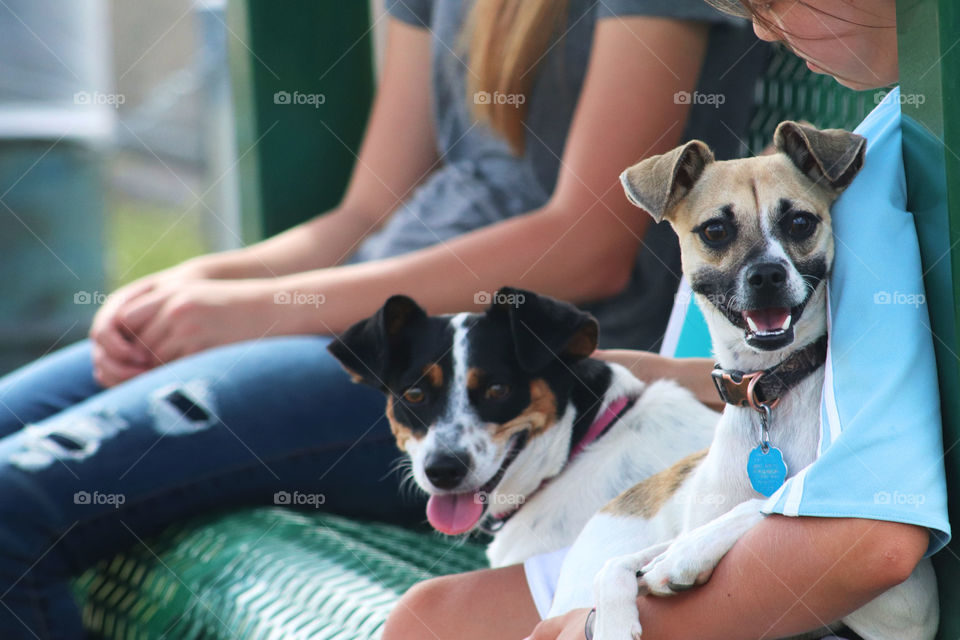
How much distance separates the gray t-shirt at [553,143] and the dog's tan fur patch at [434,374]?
1.58 feet

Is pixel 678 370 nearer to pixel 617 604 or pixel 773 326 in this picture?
pixel 773 326

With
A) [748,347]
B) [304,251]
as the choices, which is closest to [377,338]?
[748,347]

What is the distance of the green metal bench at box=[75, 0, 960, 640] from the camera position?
1.01 m

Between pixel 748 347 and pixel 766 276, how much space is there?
114 mm

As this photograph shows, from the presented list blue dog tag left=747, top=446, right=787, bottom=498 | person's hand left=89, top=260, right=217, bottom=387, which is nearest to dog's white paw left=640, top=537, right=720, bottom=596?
blue dog tag left=747, top=446, right=787, bottom=498

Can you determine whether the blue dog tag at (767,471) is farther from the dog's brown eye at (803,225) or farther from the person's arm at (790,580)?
the dog's brown eye at (803,225)

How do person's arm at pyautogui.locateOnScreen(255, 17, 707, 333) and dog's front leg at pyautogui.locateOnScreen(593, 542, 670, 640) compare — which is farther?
person's arm at pyautogui.locateOnScreen(255, 17, 707, 333)

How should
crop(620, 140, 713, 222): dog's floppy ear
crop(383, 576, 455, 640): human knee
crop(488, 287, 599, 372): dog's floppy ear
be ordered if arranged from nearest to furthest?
crop(620, 140, 713, 222): dog's floppy ear < crop(383, 576, 455, 640): human knee < crop(488, 287, 599, 372): dog's floppy ear

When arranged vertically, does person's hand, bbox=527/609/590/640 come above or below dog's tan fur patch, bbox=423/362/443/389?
below

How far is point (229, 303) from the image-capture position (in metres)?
2.13

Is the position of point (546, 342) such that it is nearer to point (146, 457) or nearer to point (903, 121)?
point (903, 121)

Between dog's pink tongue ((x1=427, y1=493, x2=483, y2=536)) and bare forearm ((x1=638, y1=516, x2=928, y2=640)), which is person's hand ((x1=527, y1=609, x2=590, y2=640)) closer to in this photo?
bare forearm ((x1=638, y1=516, x2=928, y2=640))

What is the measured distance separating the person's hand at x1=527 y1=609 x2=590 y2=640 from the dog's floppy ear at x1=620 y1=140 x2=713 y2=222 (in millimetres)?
441

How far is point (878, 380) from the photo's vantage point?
3.16ft
